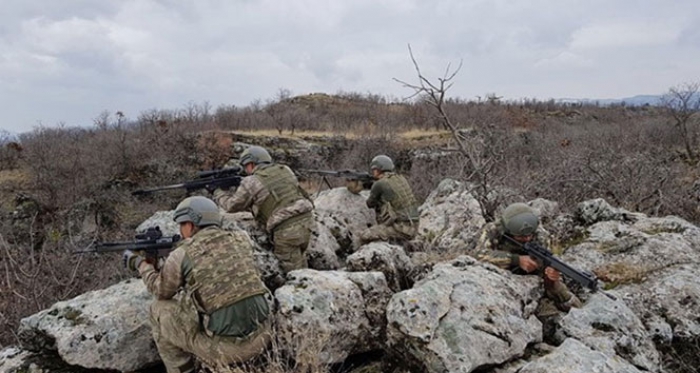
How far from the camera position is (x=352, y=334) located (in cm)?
421

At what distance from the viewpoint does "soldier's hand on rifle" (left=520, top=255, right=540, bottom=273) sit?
4629 mm

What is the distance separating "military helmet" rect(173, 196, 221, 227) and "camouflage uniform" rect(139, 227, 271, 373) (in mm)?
81

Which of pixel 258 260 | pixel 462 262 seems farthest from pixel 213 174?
pixel 462 262

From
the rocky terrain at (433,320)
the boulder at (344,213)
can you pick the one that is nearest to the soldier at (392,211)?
the boulder at (344,213)

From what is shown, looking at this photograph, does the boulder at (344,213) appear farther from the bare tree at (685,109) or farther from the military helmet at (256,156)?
the bare tree at (685,109)

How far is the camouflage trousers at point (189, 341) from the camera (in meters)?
3.75

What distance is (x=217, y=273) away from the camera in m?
3.73

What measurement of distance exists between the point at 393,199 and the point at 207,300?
431cm

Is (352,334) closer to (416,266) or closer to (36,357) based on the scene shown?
(416,266)

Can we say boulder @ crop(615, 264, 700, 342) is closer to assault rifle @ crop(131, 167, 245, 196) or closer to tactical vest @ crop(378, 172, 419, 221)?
tactical vest @ crop(378, 172, 419, 221)

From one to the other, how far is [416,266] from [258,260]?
5.64ft

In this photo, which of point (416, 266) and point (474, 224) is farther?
point (474, 224)

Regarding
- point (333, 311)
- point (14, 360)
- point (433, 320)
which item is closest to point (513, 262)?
point (433, 320)

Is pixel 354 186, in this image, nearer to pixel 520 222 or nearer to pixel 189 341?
pixel 520 222
